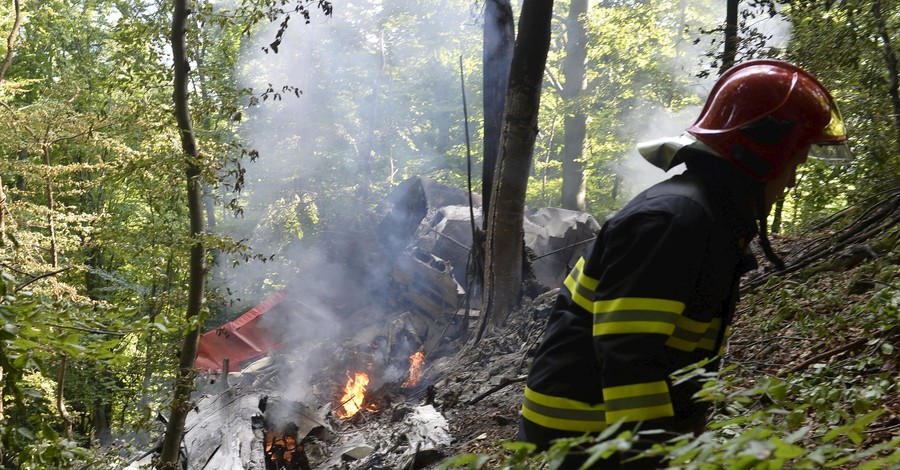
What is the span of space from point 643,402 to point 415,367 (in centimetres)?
1121

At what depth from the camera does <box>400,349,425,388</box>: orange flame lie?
1168 cm

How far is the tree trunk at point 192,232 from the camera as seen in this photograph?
535 cm

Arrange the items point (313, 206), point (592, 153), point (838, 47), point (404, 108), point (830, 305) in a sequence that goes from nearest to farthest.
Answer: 1. point (830, 305)
2. point (838, 47)
3. point (592, 153)
4. point (313, 206)
5. point (404, 108)

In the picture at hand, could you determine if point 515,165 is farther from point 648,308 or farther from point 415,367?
point 648,308

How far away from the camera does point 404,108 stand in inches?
1460

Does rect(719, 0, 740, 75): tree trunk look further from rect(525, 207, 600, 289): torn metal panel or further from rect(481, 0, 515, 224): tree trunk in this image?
rect(525, 207, 600, 289): torn metal panel

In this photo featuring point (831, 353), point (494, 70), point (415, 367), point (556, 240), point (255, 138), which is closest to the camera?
point (831, 353)

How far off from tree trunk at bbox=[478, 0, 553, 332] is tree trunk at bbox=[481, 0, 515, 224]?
811 millimetres

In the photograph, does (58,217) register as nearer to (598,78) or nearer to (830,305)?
(830,305)

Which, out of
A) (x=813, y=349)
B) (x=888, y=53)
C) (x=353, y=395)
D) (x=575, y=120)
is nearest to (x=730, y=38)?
(x=888, y=53)

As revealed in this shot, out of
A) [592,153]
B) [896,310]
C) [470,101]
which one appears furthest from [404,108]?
[896,310]

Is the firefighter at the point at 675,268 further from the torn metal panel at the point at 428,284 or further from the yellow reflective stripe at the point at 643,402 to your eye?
the torn metal panel at the point at 428,284

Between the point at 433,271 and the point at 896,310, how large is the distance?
10951 mm

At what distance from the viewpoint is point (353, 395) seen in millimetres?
12953
